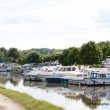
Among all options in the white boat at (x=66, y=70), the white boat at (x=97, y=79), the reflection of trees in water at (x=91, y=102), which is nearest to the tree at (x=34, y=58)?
the white boat at (x=66, y=70)

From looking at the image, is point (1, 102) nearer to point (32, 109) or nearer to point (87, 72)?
point (32, 109)

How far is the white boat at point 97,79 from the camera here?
245 ft

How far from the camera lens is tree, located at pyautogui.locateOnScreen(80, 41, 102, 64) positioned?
116 metres

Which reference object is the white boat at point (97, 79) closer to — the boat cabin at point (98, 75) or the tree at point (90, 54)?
the boat cabin at point (98, 75)

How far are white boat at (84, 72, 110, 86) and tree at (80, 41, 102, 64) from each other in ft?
132

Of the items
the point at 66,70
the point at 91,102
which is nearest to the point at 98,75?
the point at 66,70

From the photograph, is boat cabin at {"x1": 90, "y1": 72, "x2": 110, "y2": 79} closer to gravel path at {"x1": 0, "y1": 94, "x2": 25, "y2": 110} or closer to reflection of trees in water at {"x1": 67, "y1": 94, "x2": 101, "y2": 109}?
reflection of trees in water at {"x1": 67, "y1": 94, "x2": 101, "y2": 109}

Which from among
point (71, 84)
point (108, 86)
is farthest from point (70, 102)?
point (71, 84)

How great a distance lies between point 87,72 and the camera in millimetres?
85688

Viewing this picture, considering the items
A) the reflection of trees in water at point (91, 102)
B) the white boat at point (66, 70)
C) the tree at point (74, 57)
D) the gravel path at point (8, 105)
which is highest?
the tree at point (74, 57)

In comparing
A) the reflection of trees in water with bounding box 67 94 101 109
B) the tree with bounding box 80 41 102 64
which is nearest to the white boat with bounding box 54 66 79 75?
the tree with bounding box 80 41 102 64

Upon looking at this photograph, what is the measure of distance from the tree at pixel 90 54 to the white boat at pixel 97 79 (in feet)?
132

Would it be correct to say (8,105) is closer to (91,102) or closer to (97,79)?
(91,102)

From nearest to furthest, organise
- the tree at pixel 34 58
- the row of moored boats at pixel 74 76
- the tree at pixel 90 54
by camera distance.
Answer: the row of moored boats at pixel 74 76
the tree at pixel 90 54
the tree at pixel 34 58
